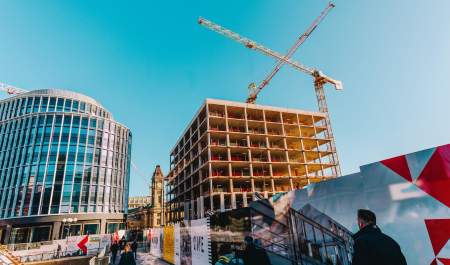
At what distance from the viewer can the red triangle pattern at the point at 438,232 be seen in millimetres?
3057

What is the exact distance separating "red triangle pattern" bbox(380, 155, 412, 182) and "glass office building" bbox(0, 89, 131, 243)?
57455mm

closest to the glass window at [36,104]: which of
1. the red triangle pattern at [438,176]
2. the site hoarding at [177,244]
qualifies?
the site hoarding at [177,244]

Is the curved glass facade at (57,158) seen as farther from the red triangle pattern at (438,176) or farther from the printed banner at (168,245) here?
the red triangle pattern at (438,176)

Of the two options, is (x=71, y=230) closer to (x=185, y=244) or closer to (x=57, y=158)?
(x=57, y=158)

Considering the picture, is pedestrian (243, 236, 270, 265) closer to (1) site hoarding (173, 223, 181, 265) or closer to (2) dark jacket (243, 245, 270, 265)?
(2) dark jacket (243, 245, 270, 265)

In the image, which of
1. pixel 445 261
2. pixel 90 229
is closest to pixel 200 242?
pixel 445 261

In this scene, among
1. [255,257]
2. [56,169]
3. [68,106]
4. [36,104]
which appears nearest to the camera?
[255,257]

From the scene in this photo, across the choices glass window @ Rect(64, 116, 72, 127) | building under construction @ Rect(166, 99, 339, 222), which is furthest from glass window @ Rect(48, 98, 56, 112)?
building under construction @ Rect(166, 99, 339, 222)

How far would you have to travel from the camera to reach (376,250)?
2.76m

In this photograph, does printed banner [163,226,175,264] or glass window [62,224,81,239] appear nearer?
printed banner [163,226,175,264]

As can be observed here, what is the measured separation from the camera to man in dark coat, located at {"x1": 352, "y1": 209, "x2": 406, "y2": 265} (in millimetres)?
2735

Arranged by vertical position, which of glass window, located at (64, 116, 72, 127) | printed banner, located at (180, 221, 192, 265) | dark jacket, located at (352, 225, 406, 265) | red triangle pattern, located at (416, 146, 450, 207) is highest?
glass window, located at (64, 116, 72, 127)

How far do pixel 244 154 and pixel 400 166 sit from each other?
4183 cm

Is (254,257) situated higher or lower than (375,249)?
lower
